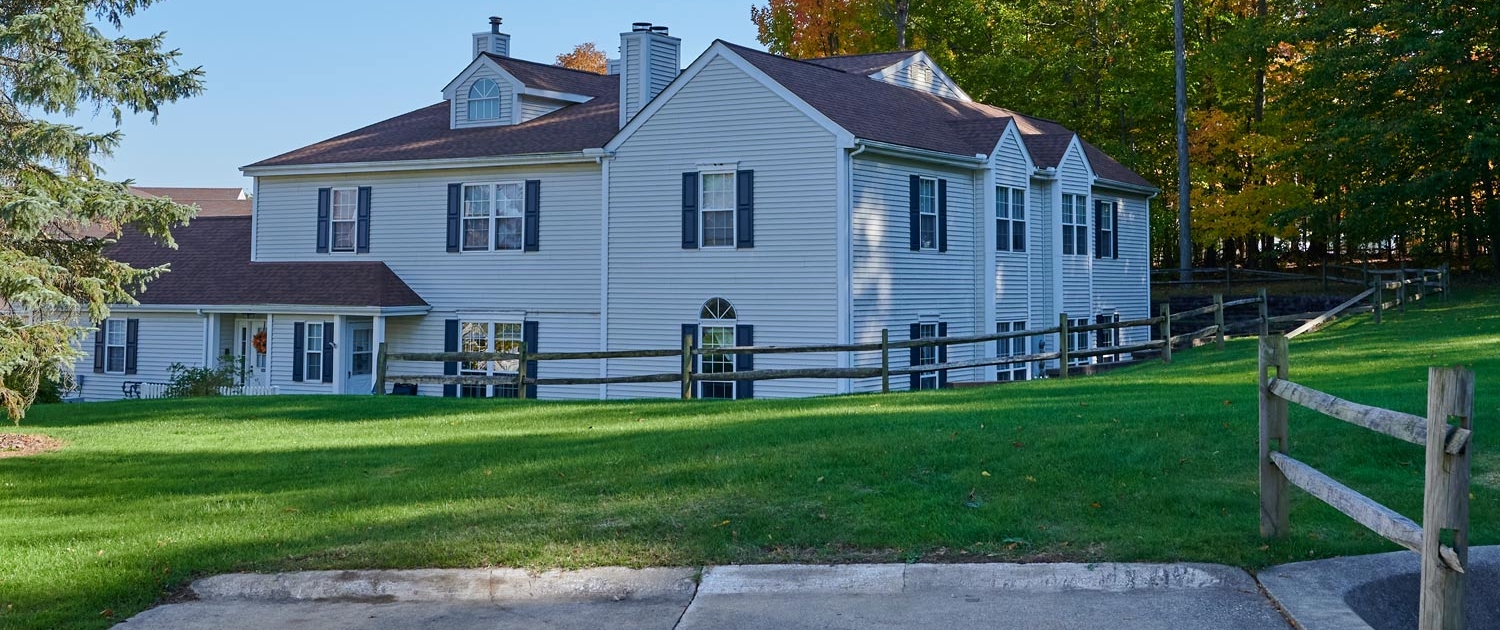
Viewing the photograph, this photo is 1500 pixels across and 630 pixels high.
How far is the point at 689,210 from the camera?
26266mm

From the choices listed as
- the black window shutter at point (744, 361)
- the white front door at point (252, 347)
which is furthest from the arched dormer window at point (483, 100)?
the black window shutter at point (744, 361)

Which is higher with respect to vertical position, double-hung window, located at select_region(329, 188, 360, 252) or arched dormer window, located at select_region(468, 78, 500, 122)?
arched dormer window, located at select_region(468, 78, 500, 122)

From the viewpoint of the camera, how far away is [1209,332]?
2638 cm

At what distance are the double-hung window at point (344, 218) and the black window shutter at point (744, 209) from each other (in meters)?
10.3

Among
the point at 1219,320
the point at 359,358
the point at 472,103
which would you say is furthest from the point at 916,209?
the point at 359,358

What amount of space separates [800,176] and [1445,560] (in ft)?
65.3

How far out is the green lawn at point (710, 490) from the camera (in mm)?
8281

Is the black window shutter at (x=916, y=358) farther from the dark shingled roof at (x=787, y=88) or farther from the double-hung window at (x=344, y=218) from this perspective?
the double-hung window at (x=344, y=218)

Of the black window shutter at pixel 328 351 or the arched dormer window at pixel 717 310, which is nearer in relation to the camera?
the arched dormer window at pixel 717 310

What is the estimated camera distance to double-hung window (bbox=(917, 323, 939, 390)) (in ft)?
85.5

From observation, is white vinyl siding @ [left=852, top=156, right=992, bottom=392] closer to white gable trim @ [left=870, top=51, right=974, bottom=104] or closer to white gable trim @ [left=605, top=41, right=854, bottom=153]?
→ white gable trim @ [left=605, top=41, right=854, bottom=153]

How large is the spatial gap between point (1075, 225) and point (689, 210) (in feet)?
34.5

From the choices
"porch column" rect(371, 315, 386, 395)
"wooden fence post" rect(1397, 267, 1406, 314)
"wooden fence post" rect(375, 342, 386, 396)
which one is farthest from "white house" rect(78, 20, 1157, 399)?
"wooden fence post" rect(1397, 267, 1406, 314)

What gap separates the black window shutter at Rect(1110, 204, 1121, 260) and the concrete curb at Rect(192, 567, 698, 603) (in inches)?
1131
